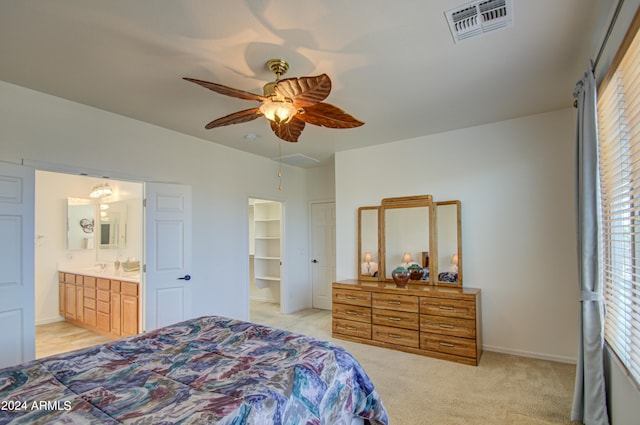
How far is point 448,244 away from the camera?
4.02m

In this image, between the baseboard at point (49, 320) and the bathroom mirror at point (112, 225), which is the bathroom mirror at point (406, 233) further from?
the baseboard at point (49, 320)

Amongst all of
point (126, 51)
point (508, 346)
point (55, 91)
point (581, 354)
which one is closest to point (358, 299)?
point (508, 346)

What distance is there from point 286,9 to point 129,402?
6.82 ft

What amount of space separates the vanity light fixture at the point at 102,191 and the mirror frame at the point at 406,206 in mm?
4440

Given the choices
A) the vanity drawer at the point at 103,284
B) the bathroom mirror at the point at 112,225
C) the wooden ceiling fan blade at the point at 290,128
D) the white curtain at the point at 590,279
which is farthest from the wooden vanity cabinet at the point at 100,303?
→ the white curtain at the point at 590,279

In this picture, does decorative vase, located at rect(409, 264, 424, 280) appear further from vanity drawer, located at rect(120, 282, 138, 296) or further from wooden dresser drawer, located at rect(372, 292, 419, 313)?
vanity drawer, located at rect(120, 282, 138, 296)

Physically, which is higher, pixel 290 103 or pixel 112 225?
pixel 290 103

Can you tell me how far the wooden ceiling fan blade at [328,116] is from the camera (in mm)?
2311

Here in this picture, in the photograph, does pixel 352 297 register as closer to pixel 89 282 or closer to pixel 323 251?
pixel 323 251

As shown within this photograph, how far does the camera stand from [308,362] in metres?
1.73

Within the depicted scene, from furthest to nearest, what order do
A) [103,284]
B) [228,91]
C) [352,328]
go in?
[103,284]
[352,328]
[228,91]

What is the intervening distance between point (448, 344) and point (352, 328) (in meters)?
1.20

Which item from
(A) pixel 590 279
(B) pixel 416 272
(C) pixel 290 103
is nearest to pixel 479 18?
(C) pixel 290 103

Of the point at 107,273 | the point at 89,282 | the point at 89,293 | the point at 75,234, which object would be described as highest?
the point at 75,234
